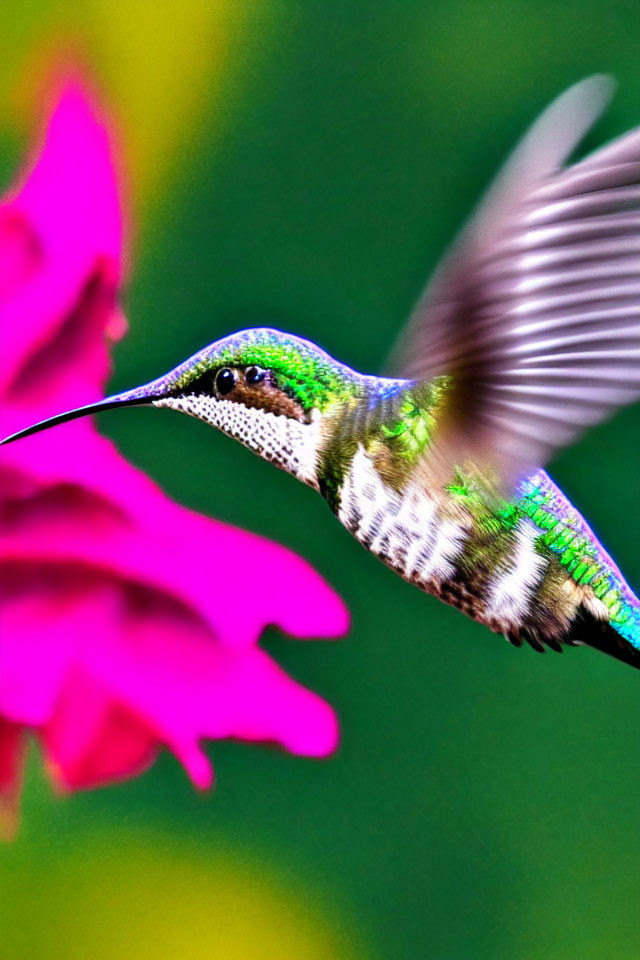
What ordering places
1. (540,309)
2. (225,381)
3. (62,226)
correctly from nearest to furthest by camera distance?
1. (540,309)
2. (225,381)
3. (62,226)

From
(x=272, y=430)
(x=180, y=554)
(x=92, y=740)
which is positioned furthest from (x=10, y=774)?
(x=272, y=430)

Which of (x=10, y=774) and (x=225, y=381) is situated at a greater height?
(x=225, y=381)

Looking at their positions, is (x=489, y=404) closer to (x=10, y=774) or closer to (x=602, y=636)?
(x=602, y=636)

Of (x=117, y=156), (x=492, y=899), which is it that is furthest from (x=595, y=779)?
(x=117, y=156)

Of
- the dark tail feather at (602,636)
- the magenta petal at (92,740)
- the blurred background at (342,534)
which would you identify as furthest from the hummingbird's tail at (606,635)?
the magenta petal at (92,740)

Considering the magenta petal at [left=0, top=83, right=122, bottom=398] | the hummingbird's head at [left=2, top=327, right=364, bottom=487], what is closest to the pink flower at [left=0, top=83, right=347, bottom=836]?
the magenta petal at [left=0, top=83, right=122, bottom=398]

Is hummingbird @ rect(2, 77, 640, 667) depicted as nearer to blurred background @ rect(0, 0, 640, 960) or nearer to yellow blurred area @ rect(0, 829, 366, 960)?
blurred background @ rect(0, 0, 640, 960)

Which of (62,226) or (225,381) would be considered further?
(62,226)

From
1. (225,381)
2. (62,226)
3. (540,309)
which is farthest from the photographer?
(62,226)
